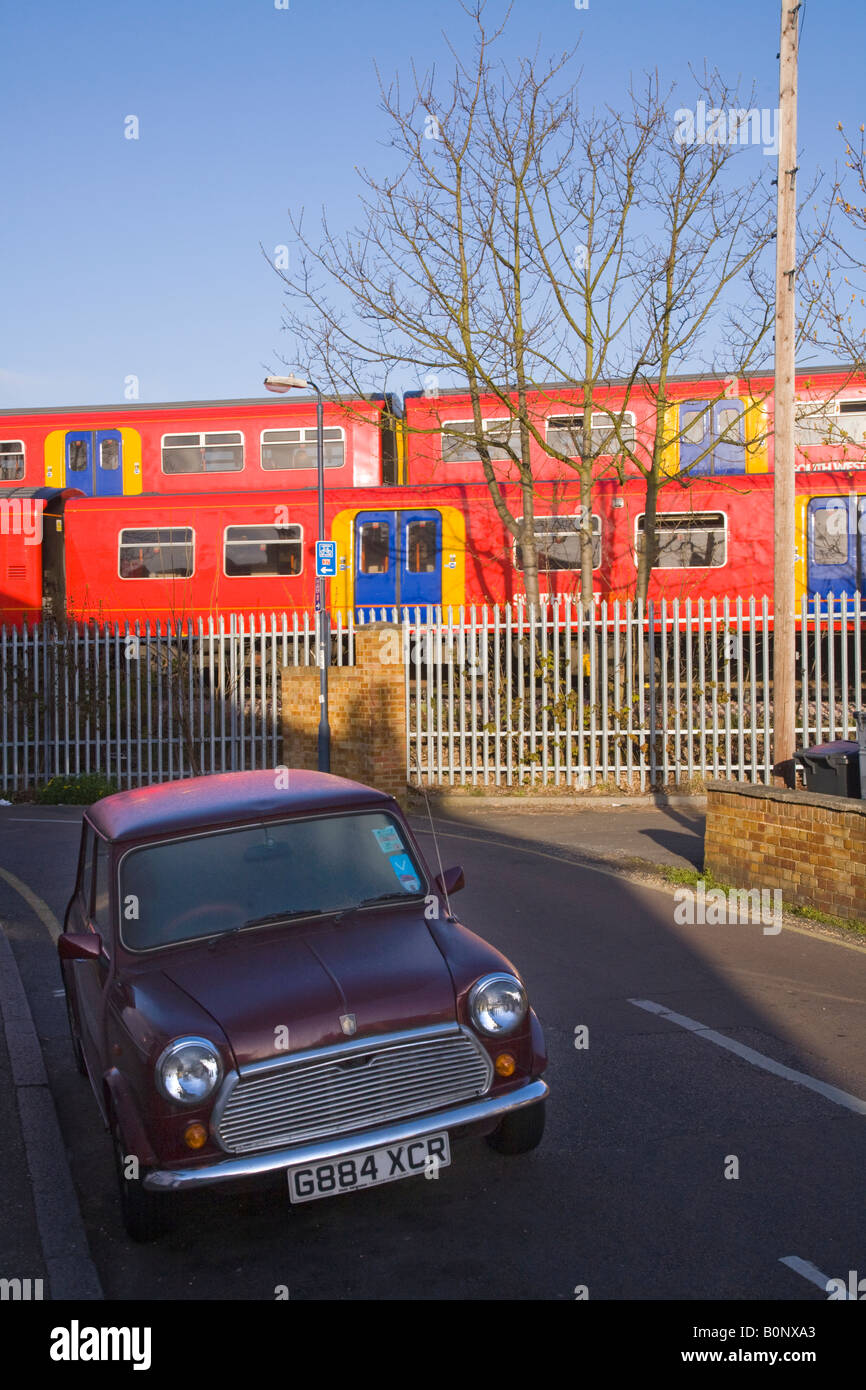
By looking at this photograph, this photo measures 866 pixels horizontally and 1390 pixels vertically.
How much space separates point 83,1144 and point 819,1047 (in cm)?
358

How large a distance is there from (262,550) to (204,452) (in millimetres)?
2325

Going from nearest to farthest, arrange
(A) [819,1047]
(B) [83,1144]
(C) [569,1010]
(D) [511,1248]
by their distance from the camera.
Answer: (D) [511,1248], (B) [83,1144], (A) [819,1047], (C) [569,1010]

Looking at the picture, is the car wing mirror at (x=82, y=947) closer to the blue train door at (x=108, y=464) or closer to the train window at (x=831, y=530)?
the train window at (x=831, y=530)

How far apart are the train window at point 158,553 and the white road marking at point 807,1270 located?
1845cm

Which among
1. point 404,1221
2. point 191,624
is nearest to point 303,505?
point 191,624

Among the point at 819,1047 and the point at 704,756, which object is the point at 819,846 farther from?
the point at 704,756

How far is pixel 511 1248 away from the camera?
4156 mm

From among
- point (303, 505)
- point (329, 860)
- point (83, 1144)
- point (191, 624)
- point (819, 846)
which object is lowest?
point (83, 1144)

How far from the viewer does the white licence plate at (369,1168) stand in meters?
4.16

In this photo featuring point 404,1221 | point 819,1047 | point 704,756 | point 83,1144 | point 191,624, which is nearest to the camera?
point 404,1221

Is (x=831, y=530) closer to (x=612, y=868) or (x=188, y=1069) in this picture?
(x=612, y=868)

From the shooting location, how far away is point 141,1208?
14.2ft

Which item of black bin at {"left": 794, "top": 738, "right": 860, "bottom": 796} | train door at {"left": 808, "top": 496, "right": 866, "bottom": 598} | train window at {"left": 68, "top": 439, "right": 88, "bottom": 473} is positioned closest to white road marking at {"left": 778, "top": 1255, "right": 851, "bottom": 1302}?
black bin at {"left": 794, "top": 738, "right": 860, "bottom": 796}

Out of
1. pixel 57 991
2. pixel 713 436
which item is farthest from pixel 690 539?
pixel 57 991
